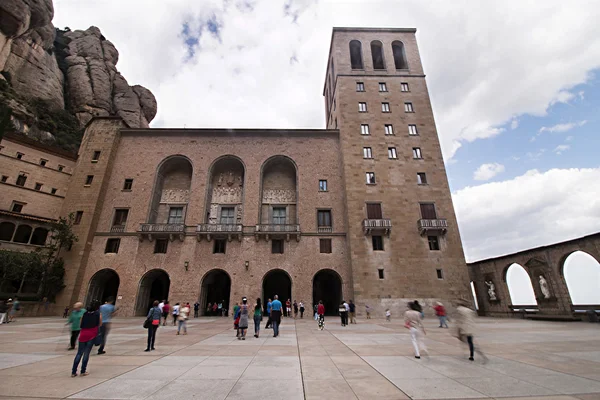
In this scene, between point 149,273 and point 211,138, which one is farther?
point 211,138

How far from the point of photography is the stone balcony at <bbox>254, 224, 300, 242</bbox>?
26844mm

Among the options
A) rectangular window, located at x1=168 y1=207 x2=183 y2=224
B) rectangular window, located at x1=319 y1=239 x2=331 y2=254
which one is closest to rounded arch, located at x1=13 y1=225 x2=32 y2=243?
rectangular window, located at x1=168 y1=207 x2=183 y2=224

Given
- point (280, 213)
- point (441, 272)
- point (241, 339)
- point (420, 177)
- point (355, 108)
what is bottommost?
point (241, 339)

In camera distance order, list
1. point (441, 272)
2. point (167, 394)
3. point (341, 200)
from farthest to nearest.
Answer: point (341, 200), point (441, 272), point (167, 394)

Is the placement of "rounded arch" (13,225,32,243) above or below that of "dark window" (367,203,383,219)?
below

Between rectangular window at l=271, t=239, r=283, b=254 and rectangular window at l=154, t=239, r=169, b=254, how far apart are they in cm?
1081

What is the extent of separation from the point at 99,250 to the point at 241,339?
22738 millimetres

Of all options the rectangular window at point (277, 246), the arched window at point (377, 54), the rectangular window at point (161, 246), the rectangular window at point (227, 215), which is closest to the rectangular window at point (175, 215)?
the rectangular window at point (161, 246)

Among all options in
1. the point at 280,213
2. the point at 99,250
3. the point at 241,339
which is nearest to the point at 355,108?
the point at 280,213

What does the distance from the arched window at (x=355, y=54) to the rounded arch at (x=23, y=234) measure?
42.6 m

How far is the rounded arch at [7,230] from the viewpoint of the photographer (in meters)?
Result: 25.3

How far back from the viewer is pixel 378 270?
25.2m

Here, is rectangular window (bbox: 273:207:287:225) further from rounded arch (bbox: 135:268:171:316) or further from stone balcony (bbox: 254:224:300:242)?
rounded arch (bbox: 135:268:171:316)

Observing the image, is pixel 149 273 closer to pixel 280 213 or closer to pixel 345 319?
pixel 280 213
